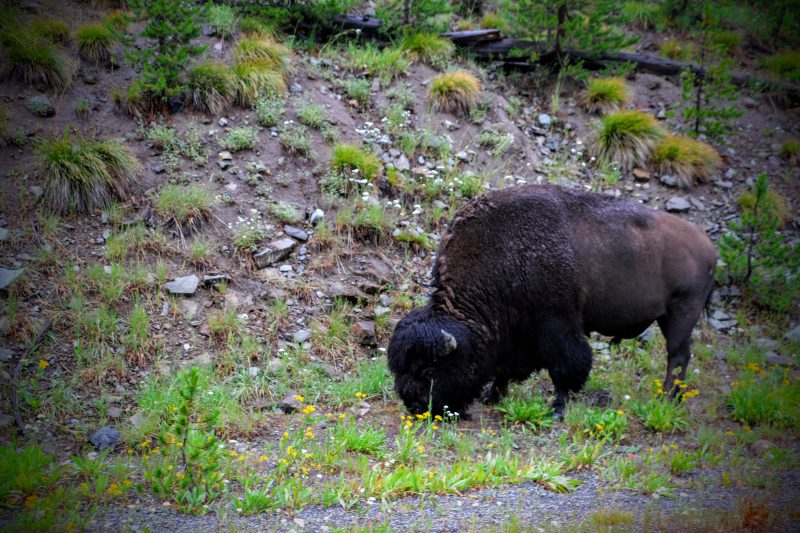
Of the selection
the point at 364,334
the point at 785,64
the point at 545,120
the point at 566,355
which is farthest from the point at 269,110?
the point at 785,64

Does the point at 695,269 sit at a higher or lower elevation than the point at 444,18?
lower

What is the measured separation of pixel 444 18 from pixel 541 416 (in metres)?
11.3

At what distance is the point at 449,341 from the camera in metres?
7.26

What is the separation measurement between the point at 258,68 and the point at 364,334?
587cm

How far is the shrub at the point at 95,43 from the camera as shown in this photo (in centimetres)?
1163

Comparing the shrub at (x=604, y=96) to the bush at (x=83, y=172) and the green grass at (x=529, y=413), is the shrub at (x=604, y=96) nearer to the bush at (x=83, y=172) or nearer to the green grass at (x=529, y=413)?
the green grass at (x=529, y=413)

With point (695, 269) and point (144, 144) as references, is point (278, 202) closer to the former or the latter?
point (144, 144)

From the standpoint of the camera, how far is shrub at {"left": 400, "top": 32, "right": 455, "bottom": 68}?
14.2 metres

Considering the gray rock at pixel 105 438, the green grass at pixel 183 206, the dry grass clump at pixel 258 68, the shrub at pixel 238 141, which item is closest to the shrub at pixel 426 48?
the dry grass clump at pixel 258 68

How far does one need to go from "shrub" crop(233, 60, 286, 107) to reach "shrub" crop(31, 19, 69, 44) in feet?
9.98

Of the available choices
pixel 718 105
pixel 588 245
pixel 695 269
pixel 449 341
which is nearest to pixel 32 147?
pixel 449 341

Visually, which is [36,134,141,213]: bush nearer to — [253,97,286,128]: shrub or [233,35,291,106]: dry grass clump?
[253,97,286,128]: shrub

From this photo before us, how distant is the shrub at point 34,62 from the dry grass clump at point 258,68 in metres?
2.86

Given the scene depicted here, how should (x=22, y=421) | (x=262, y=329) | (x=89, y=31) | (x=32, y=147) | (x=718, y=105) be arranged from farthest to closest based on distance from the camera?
1. (x=718, y=105)
2. (x=89, y=31)
3. (x=32, y=147)
4. (x=262, y=329)
5. (x=22, y=421)
